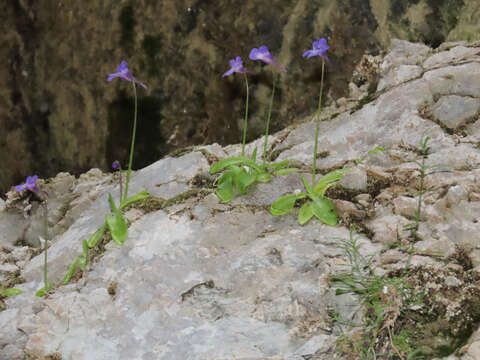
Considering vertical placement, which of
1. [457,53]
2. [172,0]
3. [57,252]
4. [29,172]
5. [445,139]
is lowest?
[29,172]

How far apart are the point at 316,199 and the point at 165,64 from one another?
97.6 inches

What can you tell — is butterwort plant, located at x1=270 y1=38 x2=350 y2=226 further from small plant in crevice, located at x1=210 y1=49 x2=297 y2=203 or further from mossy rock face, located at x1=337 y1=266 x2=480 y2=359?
mossy rock face, located at x1=337 y1=266 x2=480 y2=359

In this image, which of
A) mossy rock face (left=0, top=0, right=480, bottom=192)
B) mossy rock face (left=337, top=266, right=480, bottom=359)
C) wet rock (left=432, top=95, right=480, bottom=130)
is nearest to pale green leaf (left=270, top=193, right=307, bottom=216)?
mossy rock face (left=337, top=266, right=480, bottom=359)

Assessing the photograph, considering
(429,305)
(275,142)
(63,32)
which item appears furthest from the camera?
(63,32)

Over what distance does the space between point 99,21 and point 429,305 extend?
3.71m

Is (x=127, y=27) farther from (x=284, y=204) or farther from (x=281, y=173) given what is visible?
(x=284, y=204)

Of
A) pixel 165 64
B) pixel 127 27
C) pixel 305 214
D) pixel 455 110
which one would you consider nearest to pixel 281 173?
pixel 305 214

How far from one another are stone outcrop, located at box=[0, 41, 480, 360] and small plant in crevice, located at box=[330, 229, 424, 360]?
0.01 meters

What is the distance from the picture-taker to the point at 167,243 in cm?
242

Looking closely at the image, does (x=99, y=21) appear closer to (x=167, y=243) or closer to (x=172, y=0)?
(x=172, y=0)

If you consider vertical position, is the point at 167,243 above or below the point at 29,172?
above

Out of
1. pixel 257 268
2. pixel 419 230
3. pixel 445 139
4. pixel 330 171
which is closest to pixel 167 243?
pixel 257 268

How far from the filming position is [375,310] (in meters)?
1.82

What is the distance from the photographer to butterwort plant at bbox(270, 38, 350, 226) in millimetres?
2342
